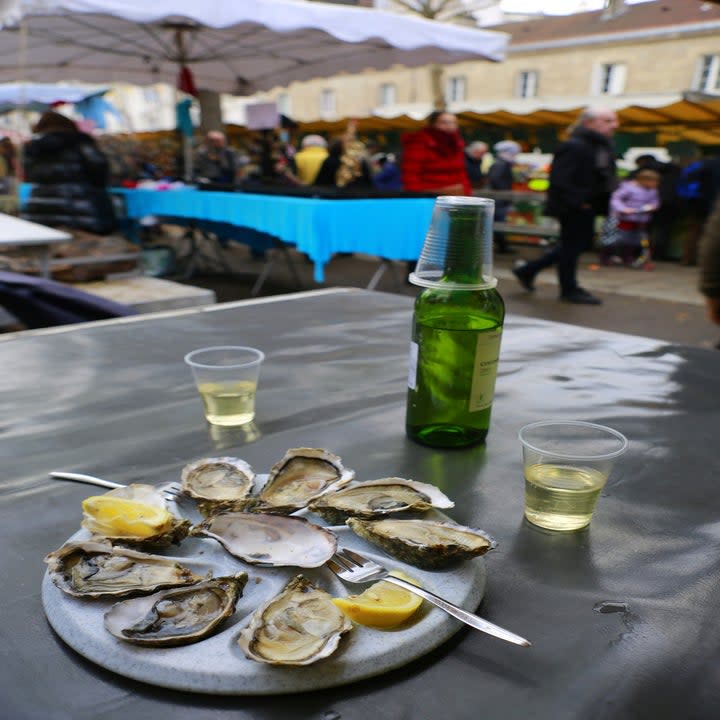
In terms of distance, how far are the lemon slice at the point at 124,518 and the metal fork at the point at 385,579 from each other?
18 centimetres

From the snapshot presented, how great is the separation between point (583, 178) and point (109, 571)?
5783 millimetres

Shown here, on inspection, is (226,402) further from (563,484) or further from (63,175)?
(63,175)

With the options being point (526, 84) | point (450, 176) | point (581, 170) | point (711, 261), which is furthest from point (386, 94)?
point (711, 261)

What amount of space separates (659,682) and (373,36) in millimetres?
6228

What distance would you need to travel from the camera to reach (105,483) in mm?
896

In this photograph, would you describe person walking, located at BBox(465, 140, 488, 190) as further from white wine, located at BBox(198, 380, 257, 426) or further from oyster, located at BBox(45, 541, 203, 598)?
oyster, located at BBox(45, 541, 203, 598)

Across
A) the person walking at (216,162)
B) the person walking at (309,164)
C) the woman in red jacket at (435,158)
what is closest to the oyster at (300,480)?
the woman in red jacket at (435,158)

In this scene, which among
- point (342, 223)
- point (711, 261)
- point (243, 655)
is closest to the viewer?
point (243, 655)

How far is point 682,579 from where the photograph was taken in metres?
0.72

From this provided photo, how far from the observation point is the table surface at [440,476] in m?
0.54

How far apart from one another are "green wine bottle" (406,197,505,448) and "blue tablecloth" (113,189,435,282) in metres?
3.83

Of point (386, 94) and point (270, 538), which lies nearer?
point (270, 538)

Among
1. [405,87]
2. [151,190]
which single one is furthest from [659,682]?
[405,87]

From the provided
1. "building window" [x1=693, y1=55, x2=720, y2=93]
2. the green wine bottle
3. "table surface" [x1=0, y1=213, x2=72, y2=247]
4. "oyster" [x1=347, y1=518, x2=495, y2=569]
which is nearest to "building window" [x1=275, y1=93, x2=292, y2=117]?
"building window" [x1=693, y1=55, x2=720, y2=93]
